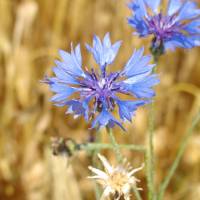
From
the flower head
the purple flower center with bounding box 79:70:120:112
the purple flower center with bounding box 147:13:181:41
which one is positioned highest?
the purple flower center with bounding box 147:13:181:41

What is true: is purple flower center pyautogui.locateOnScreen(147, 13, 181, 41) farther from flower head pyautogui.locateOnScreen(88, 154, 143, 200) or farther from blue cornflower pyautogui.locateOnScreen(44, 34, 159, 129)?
flower head pyautogui.locateOnScreen(88, 154, 143, 200)

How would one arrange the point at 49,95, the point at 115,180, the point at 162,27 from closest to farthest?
1. the point at 115,180
2. the point at 162,27
3. the point at 49,95

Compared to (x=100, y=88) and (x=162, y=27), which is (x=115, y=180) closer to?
(x=100, y=88)

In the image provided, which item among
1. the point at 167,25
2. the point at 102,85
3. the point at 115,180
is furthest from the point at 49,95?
the point at 115,180

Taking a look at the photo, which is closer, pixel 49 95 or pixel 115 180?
pixel 115 180

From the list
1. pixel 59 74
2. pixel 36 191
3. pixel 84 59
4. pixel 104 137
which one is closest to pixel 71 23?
pixel 84 59

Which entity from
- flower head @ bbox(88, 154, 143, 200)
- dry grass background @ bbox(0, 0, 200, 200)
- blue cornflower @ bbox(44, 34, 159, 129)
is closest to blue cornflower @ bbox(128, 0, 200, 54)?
blue cornflower @ bbox(44, 34, 159, 129)
